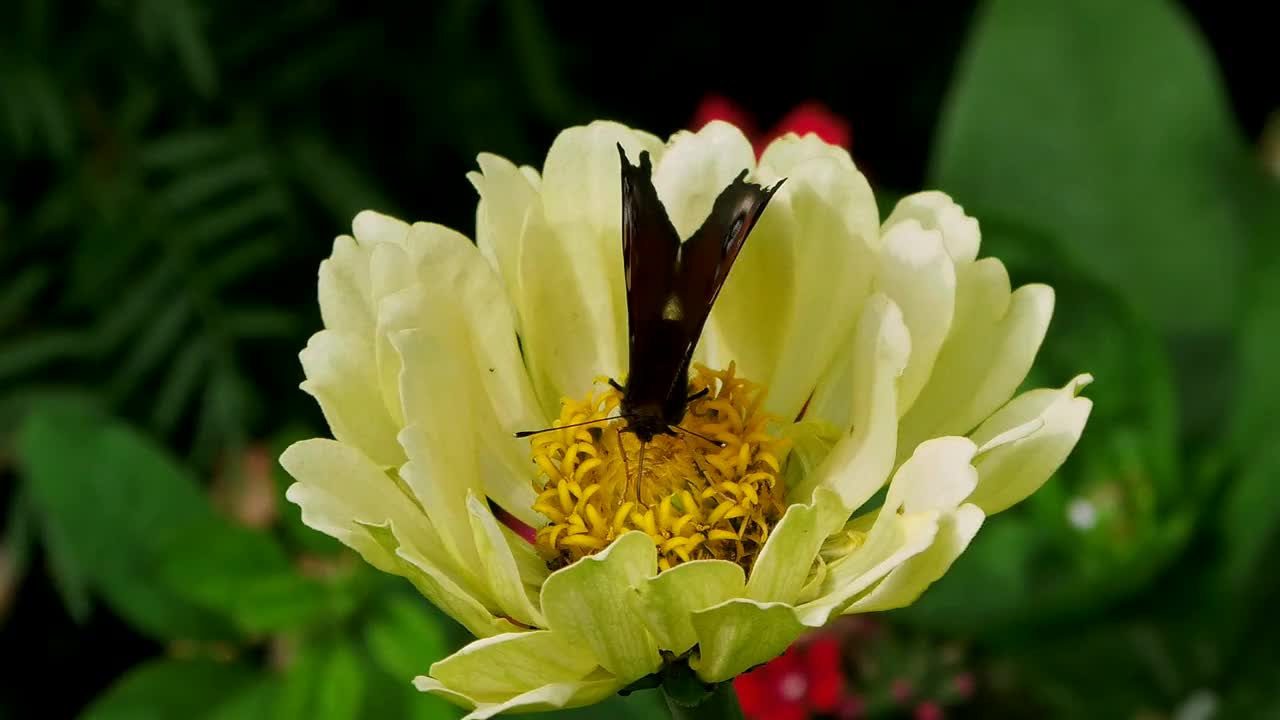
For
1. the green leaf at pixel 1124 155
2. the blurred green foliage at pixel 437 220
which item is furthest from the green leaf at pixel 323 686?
the green leaf at pixel 1124 155

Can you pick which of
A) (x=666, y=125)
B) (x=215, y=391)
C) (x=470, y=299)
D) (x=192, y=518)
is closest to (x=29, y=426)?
(x=192, y=518)

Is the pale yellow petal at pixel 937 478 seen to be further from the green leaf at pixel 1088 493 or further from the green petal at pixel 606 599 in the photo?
the green leaf at pixel 1088 493

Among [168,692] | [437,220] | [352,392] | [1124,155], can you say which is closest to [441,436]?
Answer: [352,392]

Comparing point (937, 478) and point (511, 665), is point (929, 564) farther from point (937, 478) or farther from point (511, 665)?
point (511, 665)

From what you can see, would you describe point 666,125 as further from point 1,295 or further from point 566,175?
point 566,175

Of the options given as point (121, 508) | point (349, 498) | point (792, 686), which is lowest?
point (792, 686)

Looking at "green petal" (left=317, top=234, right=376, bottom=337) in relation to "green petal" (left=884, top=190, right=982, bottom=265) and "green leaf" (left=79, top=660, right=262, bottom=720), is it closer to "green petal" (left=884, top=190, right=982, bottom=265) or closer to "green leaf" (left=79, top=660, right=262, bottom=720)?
"green petal" (left=884, top=190, right=982, bottom=265)

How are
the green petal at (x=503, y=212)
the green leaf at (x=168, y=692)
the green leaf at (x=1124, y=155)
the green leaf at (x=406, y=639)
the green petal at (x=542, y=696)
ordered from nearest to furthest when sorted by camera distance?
the green petal at (x=542, y=696) → the green petal at (x=503, y=212) → the green leaf at (x=406, y=639) → the green leaf at (x=168, y=692) → the green leaf at (x=1124, y=155)
